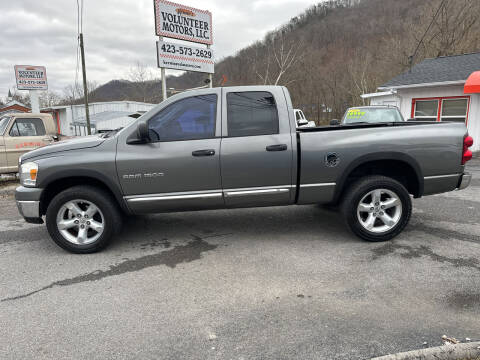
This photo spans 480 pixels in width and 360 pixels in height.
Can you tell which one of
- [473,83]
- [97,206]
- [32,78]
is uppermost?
[32,78]

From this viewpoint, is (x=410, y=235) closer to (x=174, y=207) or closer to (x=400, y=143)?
(x=400, y=143)

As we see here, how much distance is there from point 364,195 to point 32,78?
2224cm

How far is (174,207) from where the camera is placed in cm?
409

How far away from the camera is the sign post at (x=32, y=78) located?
19469mm

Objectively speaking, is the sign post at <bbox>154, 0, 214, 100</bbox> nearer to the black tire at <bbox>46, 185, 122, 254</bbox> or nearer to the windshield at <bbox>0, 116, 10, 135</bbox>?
the windshield at <bbox>0, 116, 10, 135</bbox>

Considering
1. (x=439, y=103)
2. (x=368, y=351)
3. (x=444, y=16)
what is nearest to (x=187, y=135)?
(x=368, y=351)

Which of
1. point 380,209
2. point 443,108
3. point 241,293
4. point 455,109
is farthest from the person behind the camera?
point 443,108

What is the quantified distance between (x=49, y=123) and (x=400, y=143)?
952 cm

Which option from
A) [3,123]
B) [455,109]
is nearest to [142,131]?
[3,123]

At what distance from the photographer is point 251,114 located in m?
→ 4.11

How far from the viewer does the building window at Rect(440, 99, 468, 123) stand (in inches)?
516

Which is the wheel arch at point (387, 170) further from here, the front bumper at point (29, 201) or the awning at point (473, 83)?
the awning at point (473, 83)

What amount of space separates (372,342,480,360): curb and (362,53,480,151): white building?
12.0 meters

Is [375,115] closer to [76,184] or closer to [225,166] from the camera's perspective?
[225,166]
